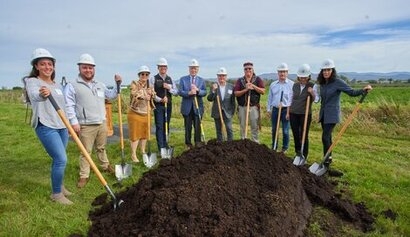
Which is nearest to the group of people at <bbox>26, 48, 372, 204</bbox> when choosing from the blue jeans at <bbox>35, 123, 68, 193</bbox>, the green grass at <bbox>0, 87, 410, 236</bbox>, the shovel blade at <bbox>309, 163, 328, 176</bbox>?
the blue jeans at <bbox>35, 123, 68, 193</bbox>

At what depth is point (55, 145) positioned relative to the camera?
4.98 m

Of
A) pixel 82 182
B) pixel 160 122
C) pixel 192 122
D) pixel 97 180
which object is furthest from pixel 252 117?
pixel 82 182

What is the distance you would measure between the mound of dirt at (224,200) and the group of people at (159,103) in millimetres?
1361

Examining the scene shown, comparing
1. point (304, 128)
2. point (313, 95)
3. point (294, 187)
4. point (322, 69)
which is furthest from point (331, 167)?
point (294, 187)

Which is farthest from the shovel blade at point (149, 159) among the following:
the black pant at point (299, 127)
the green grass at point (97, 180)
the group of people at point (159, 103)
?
the black pant at point (299, 127)

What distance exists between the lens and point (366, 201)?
5.82m

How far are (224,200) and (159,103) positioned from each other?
4137 mm

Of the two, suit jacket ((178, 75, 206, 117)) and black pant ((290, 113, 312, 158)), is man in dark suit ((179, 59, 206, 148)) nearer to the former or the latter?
suit jacket ((178, 75, 206, 117))

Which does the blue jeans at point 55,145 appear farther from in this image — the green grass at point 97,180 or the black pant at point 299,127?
the black pant at point 299,127

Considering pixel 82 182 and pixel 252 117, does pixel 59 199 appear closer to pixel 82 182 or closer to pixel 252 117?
pixel 82 182

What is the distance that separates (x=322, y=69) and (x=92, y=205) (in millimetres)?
4616

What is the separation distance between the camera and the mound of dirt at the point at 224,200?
12.3 ft

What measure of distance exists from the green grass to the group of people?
17.2 inches

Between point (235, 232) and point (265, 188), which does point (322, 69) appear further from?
point (235, 232)
